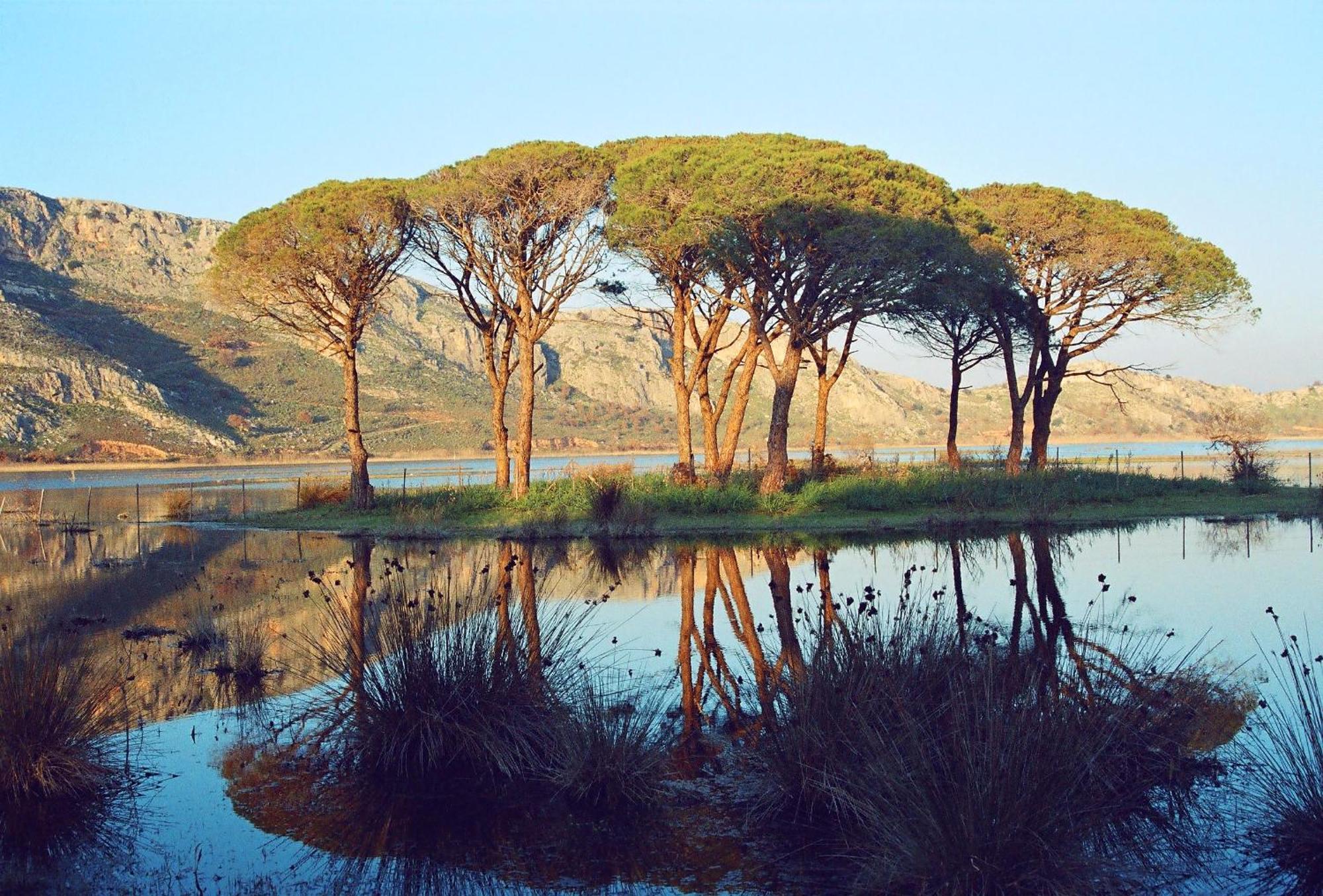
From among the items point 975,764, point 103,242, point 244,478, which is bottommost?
point 244,478

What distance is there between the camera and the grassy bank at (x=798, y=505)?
24.6m

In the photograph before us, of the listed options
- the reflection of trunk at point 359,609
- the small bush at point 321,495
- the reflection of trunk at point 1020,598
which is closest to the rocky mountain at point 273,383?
the small bush at point 321,495

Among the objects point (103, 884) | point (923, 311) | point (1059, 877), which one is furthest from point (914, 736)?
point (923, 311)

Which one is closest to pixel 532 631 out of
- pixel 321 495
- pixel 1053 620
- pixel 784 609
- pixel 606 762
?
pixel 606 762

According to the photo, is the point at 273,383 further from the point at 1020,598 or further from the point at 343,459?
the point at 1020,598

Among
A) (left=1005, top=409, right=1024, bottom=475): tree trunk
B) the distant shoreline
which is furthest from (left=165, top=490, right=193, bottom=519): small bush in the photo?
(left=1005, top=409, right=1024, bottom=475): tree trunk

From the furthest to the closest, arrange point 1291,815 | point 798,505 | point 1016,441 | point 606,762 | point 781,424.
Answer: point 1016,441, point 781,424, point 798,505, point 606,762, point 1291,815

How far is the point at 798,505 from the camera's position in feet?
88.7

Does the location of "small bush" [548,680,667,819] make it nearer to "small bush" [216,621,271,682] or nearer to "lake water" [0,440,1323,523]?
"small bush" [216,621,271,682]

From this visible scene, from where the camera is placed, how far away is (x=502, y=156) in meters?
31.0

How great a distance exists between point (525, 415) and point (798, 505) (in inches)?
365

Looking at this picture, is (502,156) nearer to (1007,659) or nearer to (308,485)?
(308,485)

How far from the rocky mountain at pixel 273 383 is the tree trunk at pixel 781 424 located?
3085 cm

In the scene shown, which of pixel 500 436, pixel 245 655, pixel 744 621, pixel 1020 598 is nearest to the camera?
pixel 245 655
